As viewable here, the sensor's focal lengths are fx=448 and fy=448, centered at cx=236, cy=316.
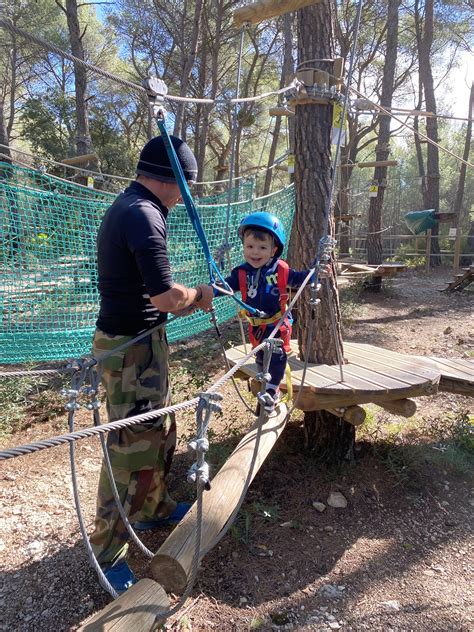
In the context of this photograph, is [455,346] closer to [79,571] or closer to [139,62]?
[79,571]

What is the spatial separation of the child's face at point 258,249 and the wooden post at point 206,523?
0.84 metres

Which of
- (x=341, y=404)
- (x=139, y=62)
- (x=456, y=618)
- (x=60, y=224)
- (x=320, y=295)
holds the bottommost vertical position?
(x=456, y=618)

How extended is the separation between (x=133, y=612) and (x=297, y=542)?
3.27ft

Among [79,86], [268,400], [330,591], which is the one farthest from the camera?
[79,86]

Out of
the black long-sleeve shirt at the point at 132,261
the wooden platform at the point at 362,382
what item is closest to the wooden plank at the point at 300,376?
the wooden platform at the point at 362,382

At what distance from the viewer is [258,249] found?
215 cm

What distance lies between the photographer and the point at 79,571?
190 cm

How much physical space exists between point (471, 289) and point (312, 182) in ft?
22.9

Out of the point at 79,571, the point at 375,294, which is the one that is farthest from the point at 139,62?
the point at 79,571

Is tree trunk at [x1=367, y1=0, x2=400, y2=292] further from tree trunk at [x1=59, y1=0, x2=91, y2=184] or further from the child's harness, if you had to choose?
the child's harness

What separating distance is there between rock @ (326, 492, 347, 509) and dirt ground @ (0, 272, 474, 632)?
2 cm

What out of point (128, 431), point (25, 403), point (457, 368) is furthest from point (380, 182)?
point (128, 431)

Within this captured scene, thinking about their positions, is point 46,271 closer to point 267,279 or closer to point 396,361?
point 267,279

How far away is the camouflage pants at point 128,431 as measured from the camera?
170cm
